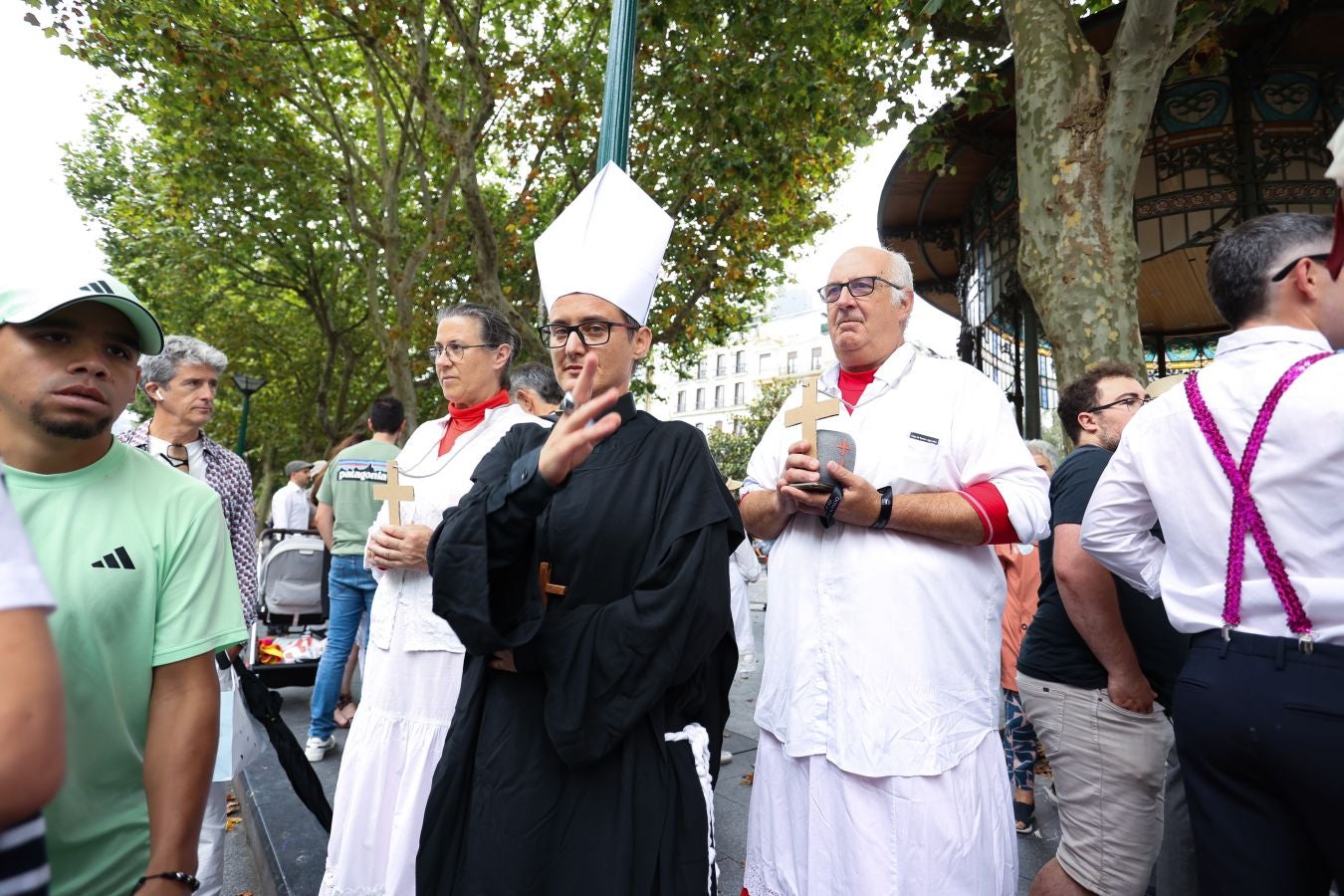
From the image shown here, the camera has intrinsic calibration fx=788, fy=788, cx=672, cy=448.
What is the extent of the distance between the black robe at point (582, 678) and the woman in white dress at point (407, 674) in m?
0.98

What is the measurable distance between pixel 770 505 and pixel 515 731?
1.01 meters

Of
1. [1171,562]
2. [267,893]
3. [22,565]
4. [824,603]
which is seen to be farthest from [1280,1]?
[267,893]

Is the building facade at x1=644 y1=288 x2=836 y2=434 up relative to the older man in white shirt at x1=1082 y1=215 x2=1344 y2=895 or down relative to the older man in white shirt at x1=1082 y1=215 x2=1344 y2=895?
up

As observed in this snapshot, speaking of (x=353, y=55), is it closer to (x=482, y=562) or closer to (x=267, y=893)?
(x=267, y=893)

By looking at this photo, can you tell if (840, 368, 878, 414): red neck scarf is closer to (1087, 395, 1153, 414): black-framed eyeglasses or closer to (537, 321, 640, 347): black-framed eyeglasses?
(537, 321, 640, 347): black-framed eyeglasses

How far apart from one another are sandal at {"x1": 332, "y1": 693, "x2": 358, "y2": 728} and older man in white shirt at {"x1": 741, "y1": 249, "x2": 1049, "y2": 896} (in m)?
4.34

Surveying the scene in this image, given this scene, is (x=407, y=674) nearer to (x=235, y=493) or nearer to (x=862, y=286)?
(x=235, y=493)

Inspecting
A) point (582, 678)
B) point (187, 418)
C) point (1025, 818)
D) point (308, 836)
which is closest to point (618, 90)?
point (187, 418)

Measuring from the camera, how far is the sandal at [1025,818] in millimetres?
3977

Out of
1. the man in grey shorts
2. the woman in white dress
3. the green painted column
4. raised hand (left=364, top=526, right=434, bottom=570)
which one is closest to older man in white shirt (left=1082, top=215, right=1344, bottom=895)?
the man in grey shorts

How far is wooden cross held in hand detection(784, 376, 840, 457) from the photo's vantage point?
218cm

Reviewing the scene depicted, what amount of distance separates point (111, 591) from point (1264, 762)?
7.71ft

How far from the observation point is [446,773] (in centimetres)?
187

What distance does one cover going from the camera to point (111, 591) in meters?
1.55
